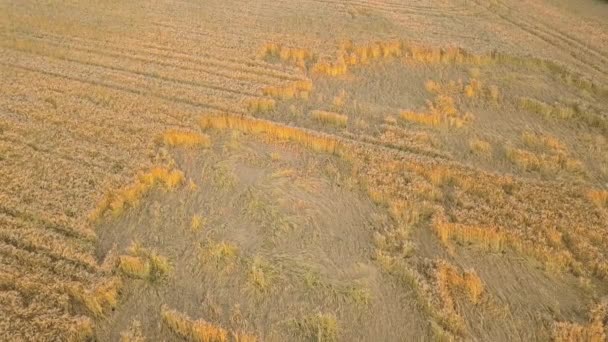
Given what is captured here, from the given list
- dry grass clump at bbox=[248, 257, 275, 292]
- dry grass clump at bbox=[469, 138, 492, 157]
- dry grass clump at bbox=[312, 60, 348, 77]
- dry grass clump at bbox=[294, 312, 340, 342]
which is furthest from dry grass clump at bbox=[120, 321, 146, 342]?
dry grass clump at bbox=[312, 60, 348, 77]

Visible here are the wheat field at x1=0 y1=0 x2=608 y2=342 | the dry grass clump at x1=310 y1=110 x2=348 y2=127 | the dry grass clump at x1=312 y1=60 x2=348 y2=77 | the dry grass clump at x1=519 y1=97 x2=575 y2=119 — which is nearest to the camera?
the wheat field at x1=0 y1=0 x2=608 y2=342

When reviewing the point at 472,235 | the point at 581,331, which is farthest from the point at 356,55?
the point at 581,331

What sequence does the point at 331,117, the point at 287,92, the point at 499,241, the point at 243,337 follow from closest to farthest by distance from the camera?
the point at 243,337
the point at 499,241
the point at 331,117
the point at 287,92

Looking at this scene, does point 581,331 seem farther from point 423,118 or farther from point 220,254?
point 423,118

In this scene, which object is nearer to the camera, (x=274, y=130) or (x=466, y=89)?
(x=274, y=130)

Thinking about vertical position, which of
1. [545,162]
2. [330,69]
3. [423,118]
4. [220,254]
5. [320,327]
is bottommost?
[320,327]

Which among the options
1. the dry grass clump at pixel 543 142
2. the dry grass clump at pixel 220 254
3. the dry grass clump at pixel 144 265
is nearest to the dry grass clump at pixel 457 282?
the dry grass clump at pixel 220 254

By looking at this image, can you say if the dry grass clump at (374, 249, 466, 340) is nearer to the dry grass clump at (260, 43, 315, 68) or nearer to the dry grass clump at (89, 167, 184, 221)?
the dry grass clump at (89, 167, 184, 221)

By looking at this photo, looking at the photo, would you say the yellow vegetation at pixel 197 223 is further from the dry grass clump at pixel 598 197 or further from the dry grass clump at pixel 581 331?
the dry grass clump at pixel 598 197
